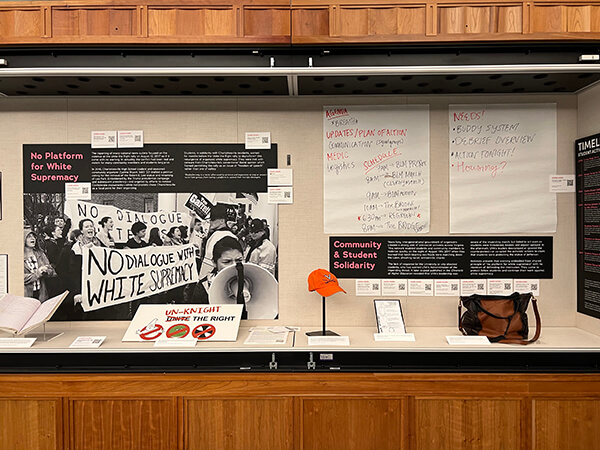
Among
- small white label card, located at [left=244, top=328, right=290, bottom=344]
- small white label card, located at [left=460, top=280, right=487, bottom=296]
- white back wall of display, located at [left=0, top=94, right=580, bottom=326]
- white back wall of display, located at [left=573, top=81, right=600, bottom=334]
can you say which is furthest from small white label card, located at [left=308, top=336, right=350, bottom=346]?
white back wall of display, located at [left=573, top=81, right=600, bottom=334]

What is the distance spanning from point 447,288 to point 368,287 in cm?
47

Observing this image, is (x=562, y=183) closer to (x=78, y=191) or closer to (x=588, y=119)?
(x=588, y=119)

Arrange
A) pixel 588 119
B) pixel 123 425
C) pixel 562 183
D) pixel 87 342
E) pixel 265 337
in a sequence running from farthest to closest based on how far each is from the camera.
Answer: pixel 562 183 < pixel 588 119 < pixel 265 337 < pixel 87 342 < pixel 123 425

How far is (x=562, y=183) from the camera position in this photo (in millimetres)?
2447

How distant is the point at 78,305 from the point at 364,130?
1.99 metres

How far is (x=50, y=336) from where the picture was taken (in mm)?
2266

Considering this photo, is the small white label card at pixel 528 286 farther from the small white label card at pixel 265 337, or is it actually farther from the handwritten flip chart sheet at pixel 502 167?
the small white label card at pixel 265 337

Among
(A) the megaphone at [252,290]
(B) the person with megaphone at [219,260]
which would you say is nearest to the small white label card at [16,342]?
(B) the person with megaphone at [219,260]

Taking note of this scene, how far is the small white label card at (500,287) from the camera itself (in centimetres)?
246

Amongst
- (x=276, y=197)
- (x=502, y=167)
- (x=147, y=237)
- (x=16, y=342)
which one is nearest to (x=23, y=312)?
(x=16, y=342)

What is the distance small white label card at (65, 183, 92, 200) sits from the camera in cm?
248

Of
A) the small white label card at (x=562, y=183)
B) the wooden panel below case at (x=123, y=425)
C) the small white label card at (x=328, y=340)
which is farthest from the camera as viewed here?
the small white label card at (x=562, y=183)

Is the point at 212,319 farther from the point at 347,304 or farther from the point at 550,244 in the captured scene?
the point at 550,244

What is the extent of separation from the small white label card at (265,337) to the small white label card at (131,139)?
4.22 feet
